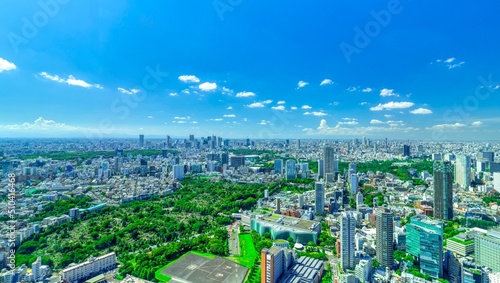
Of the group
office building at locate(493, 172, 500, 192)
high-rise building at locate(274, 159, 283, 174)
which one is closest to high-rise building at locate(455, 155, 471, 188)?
office building at locate(493, 172, 500, 192)

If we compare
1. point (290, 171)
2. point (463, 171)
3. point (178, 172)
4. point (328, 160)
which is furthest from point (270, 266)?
point (463, 171)

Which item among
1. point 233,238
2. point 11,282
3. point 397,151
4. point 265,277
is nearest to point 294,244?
point 233,238

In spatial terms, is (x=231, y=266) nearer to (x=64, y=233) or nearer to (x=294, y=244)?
(x=294, y=244)

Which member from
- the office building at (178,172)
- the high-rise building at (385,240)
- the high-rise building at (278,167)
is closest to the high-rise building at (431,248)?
the high-rise building at (385,240)

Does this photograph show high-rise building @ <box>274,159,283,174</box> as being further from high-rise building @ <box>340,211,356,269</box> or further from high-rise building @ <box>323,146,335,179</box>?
high-rise building @ <box>340,211,356,269</box>

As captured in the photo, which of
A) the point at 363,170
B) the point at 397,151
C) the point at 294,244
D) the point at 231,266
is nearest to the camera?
the point at 231,266

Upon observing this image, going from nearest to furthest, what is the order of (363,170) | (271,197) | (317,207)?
1. (317,207)
2. (271,197)
3. (363,170)

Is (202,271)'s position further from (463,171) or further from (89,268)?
(463,171)
